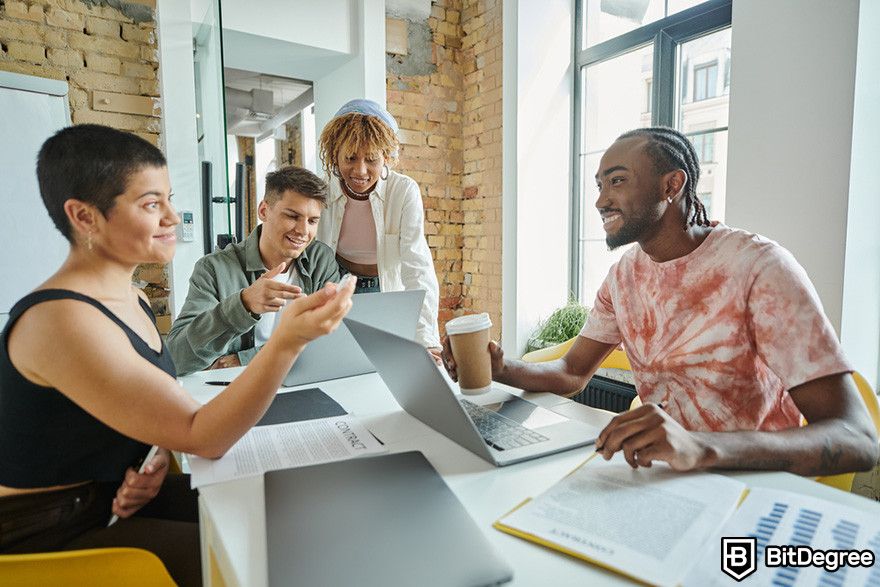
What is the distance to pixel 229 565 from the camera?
2.16 feet

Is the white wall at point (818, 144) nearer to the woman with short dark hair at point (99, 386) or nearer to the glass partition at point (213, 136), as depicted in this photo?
the woman with short dark hair at point (99, 386)

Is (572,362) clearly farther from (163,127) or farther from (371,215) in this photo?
(163,127)

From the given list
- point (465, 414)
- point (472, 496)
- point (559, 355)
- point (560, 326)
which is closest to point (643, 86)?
point (560, 326)

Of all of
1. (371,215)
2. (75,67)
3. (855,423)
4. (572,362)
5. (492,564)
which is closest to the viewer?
(492,564)

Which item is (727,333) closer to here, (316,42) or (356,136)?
(356,136)

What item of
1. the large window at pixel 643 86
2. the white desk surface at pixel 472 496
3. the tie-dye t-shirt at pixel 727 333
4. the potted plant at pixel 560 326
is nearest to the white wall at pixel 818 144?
the large window at pixel 643 86

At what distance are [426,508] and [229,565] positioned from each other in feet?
0.82

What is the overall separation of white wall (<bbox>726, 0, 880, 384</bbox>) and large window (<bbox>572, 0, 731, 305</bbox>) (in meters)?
0.68

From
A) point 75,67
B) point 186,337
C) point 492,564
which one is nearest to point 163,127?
point 75,67

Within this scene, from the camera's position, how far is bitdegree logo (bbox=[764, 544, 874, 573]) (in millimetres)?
612

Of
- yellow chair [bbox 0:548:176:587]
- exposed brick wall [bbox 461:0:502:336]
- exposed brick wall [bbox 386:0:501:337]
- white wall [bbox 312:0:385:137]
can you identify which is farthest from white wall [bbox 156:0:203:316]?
yellow chair [bbox 0:548:176:587]

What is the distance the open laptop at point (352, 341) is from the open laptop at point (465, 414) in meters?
0.20

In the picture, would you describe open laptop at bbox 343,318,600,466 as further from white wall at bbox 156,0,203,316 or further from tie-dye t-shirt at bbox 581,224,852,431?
white wall at bbox 156,0,203,316

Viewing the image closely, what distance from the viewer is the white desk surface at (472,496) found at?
2.07 ft
